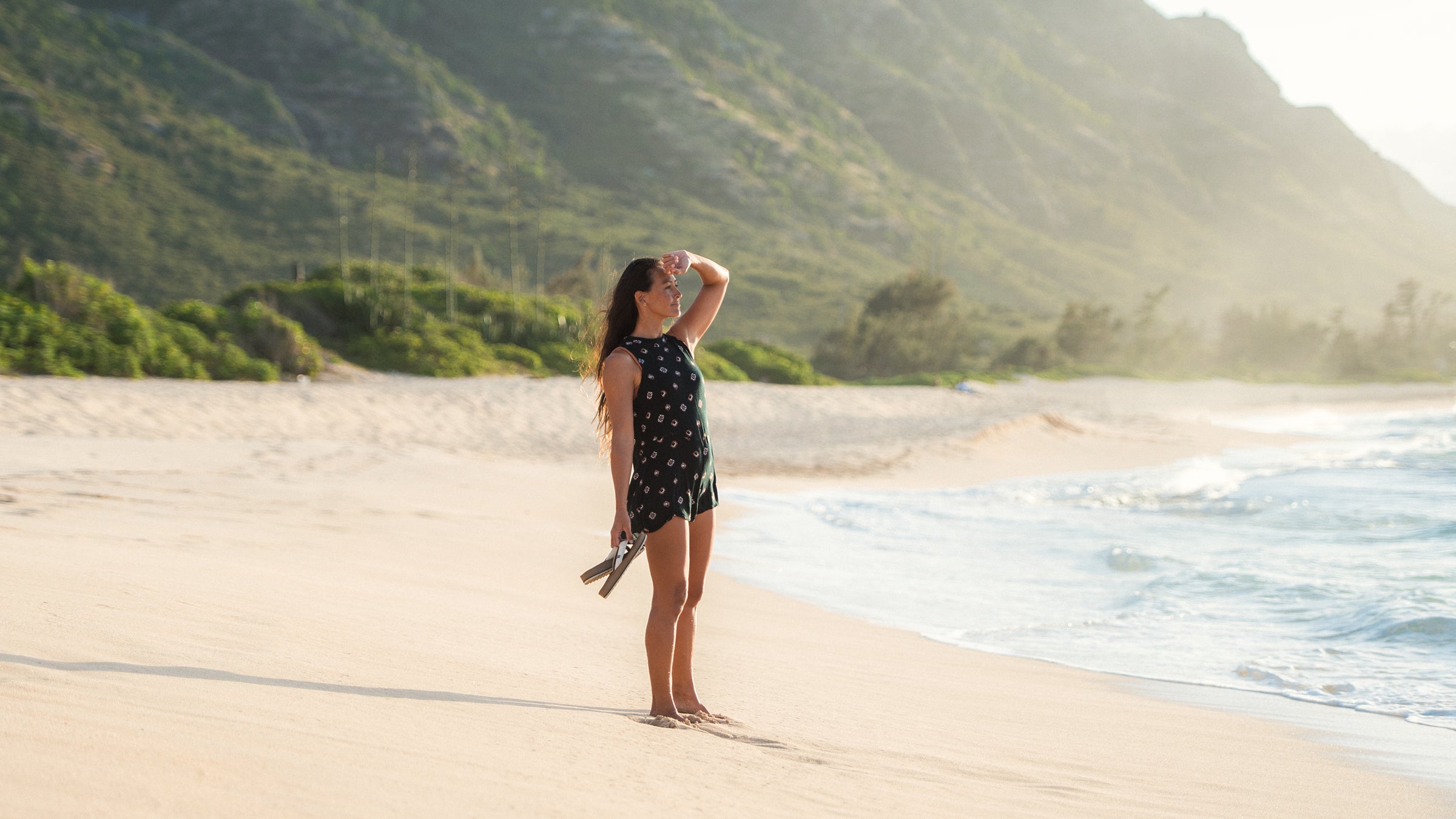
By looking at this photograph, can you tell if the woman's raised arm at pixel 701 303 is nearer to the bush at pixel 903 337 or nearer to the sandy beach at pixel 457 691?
the sandy beach at pixel 457 691

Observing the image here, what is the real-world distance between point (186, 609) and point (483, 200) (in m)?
68.9

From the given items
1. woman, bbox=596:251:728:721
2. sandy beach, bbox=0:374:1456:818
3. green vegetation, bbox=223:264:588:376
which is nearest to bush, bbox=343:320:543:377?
green vegetation, bbox=223:264:588:376

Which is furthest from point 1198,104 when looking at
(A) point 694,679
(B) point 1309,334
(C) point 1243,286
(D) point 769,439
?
(A) point 694,679

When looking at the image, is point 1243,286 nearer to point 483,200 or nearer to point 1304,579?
point 483,200

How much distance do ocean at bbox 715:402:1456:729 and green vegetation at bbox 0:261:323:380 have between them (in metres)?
9.51

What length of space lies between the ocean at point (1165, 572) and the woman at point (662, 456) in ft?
9.77

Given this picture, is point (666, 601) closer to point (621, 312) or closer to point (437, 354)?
point (621, 312)

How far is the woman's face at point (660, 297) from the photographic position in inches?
143

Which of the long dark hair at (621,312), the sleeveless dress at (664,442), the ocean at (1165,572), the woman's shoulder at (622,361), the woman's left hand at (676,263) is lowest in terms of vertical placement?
the ocean at (1165,572)

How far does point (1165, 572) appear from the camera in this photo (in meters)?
8.48

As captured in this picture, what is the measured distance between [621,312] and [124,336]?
1515cm

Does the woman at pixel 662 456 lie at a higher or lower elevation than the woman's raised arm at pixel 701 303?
lower

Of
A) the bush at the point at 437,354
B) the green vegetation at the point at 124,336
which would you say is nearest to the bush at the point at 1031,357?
the bush at the point at 437,354

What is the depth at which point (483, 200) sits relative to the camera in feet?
229
